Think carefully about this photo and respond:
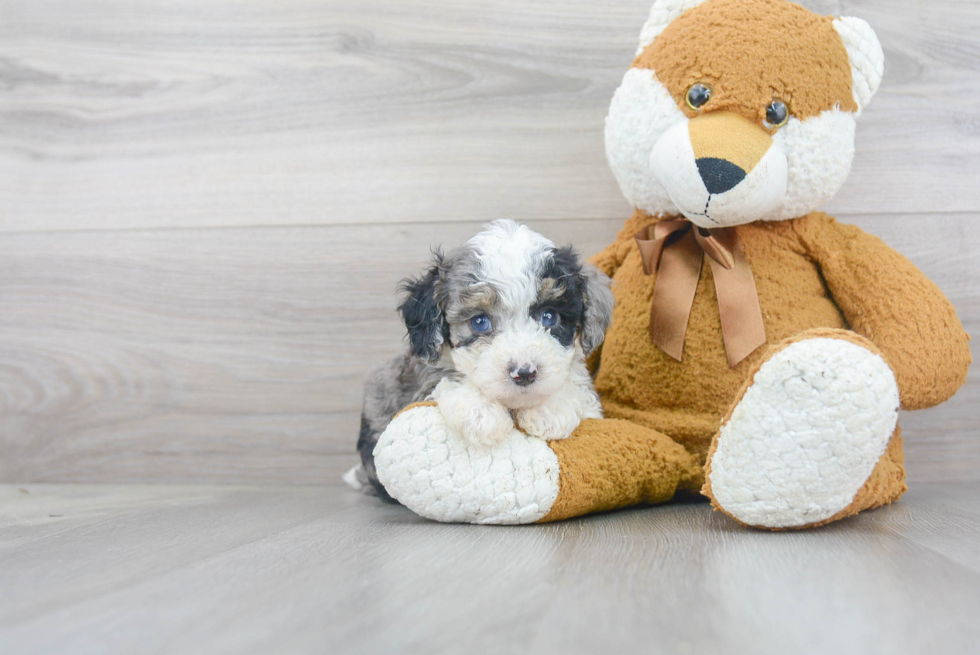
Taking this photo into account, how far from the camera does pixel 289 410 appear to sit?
1.92m

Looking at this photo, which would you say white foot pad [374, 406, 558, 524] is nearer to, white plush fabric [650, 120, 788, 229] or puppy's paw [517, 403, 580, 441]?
puppy's paw [517, 403, 580, 441]

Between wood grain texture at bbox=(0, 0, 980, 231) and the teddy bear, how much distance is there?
376mm

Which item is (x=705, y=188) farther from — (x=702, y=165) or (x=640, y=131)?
(x=640, y=131)

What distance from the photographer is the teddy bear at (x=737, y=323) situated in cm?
107

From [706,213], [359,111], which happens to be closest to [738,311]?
[706,213]

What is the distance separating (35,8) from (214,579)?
173 cm

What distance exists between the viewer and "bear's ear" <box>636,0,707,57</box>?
4.81 feet

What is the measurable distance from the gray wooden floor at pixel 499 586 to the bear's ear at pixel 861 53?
0.77 m

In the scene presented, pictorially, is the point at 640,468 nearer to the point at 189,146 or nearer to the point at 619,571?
the point at 619,571

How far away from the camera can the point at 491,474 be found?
47.2 inches

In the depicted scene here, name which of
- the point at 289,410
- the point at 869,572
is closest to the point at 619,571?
the point at 869,572

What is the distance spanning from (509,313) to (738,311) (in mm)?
439

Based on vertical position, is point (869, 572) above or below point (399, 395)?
below

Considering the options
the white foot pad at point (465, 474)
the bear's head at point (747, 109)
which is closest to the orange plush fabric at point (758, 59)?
the bear's head at point (747, 109)
